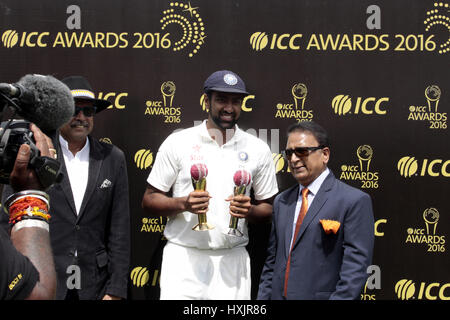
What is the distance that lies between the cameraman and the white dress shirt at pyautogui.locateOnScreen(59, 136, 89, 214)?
1.89 meters

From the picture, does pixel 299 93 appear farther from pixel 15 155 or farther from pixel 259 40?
pixel 15 155

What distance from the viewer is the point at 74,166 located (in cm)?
338

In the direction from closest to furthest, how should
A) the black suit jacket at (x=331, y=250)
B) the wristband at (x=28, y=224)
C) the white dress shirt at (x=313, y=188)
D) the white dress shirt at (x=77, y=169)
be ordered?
the wristband at (x=28, y=224)
the black suit jacket at (x=331, y=250)
the white dress shirt at (x=313, y=188)
the white dress shirt at (x=77, y=169)

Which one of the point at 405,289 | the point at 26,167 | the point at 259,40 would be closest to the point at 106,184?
the point at 259,40

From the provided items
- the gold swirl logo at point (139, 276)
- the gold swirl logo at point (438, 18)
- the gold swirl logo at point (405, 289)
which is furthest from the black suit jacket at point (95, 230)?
the gold swirl logo at point (438, 18)

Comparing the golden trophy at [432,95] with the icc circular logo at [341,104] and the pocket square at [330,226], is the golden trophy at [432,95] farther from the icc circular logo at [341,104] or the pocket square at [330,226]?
the pocket square at [330,226]

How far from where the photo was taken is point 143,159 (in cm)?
389

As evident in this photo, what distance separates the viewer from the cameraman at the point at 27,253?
126cm

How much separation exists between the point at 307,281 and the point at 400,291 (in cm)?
148

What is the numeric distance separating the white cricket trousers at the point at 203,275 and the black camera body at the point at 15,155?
1884 mm

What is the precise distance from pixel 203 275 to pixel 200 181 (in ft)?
2.16

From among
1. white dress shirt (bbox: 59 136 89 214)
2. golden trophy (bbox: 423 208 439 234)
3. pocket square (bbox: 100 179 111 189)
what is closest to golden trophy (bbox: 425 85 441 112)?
golden trophy (bbox: 423 208 439 234)
